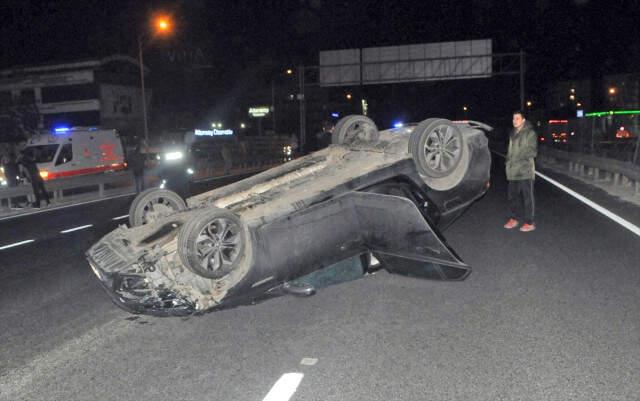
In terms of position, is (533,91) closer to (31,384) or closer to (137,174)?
(137,174)

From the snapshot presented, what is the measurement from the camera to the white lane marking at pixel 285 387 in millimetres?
3865

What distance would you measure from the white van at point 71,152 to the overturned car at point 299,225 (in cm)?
1553

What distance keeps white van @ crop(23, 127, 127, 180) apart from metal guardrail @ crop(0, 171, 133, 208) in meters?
1.17

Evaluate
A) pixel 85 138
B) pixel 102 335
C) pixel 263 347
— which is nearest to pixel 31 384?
pixel 102 335

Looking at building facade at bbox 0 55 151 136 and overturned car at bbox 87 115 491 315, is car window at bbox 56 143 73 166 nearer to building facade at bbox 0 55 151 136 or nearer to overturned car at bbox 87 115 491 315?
overturned car at bbox 87 115 491 315

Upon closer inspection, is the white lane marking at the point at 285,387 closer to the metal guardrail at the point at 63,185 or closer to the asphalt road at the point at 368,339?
the asphalt road at the point at 368,339

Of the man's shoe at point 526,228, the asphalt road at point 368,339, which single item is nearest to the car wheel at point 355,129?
the asphalt road at point 368,339

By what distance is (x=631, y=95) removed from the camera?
106875mm

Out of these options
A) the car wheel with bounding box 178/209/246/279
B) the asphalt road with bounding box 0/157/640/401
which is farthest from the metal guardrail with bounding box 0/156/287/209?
the car wheel with bounding box 178/209/246/279

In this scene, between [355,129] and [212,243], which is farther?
[355,129]

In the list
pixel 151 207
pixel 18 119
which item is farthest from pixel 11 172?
pixel 18 119

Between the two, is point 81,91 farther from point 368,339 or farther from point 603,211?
point 368,339

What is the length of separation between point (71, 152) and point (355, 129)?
15.6 meters

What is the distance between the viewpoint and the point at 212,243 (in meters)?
5.31
